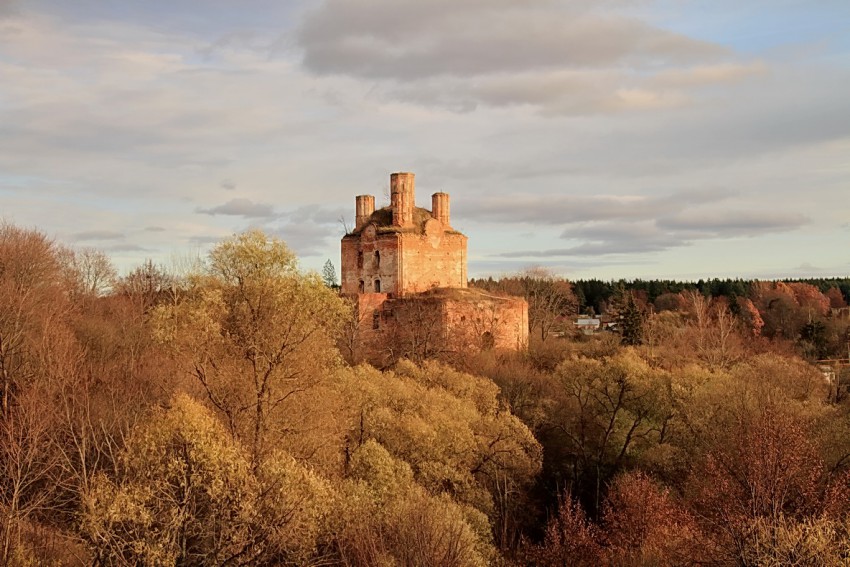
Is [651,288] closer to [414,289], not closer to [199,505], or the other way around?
[414,289]

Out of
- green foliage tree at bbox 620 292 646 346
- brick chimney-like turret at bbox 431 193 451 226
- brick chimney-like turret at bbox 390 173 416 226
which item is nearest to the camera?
brick chimney-like turret at bbox 390 173 416 226

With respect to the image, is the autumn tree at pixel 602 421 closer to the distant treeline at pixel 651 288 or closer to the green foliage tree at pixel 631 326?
the green foliage tree at pixel 631 326

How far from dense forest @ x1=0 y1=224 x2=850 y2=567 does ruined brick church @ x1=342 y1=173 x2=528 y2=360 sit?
5.60 metres

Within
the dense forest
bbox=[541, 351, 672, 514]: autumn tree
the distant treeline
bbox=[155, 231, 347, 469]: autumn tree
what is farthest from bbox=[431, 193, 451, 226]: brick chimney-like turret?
the distant treeline

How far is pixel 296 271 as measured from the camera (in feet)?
57.2

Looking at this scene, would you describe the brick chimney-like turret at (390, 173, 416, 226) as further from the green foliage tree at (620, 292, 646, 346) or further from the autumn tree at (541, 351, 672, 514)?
the green foliage tree at (620, 292, 646, 346)

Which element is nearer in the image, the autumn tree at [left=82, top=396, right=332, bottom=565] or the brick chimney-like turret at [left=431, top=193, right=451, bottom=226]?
the autumn tree at [left=82, top=396, right=332, bottom=565]

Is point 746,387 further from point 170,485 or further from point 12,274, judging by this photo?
point 12,274

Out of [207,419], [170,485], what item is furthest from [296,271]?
[170,485]

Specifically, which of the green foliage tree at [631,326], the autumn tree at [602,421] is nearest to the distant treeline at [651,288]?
the green foliage tree at [631,326]

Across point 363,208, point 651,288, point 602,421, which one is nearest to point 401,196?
point 363,208

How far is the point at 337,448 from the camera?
18234 mm

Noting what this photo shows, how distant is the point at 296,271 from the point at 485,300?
1939 cm

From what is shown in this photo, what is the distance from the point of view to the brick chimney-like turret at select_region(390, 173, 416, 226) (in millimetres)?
37406
